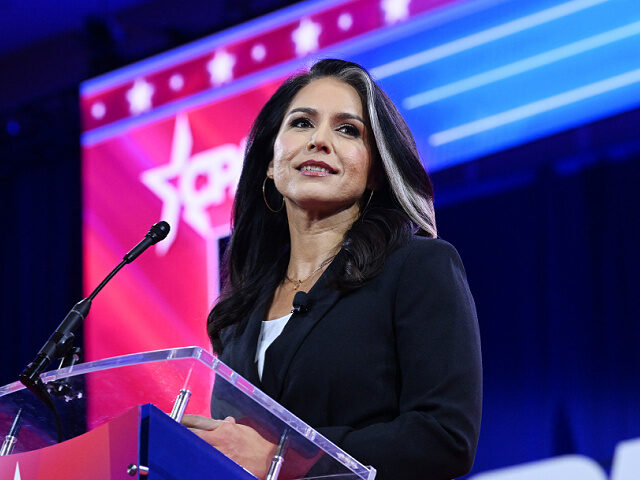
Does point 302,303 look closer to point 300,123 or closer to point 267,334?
point 267,334

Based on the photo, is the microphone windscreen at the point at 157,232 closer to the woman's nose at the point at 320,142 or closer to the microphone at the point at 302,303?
the microphone at the point at 302,303

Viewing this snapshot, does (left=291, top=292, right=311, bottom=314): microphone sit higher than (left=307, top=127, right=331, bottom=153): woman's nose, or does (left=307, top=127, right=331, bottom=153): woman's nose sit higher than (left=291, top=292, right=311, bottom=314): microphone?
(left=307, top=127, right=331, bottom=153): woman's nose

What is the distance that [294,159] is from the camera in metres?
2.05

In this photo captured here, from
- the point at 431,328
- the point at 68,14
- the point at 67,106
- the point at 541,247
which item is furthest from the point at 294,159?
the point at 68,14

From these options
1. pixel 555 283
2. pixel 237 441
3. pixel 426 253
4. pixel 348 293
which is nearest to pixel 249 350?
pixel 348 293

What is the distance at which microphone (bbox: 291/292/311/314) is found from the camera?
1.82 meters

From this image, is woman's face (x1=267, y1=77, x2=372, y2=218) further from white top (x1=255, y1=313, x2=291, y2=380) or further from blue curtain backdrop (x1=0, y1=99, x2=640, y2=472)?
blue curtain backdrop (x1=0, y1=99, x2=640, y2=472)

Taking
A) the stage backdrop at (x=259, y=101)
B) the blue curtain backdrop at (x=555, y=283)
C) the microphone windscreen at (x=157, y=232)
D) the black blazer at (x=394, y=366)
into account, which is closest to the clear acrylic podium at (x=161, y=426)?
the black blazer at (x=394, y=366)

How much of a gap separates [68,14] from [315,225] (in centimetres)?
446

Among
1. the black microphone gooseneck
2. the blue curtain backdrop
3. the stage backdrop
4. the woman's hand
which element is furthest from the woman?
the blue curtain backdrop

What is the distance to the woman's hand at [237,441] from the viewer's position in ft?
4.04

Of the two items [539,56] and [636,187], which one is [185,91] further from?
[636,187]

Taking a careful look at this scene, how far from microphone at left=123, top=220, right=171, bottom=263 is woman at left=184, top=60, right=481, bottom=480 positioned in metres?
0.29

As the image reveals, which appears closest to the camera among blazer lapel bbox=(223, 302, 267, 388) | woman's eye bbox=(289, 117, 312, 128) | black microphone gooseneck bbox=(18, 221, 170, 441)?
black microphone gooseneck bbox=(18, 221, 170, 441)
